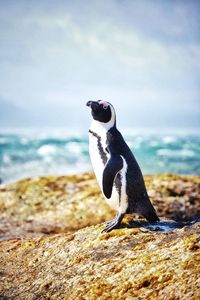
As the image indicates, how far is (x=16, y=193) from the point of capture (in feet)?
31.1

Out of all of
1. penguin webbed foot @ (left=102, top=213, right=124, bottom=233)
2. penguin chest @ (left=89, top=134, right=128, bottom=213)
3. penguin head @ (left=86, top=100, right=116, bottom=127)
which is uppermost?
penguin head @ (left=86, top=100, right=116, bottom=127)

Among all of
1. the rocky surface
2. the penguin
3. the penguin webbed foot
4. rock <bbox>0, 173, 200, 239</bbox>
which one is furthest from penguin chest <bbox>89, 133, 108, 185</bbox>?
rock <bbox>0, 173, 200, 239</bbox>

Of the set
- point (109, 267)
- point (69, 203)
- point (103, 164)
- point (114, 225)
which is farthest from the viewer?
point (69, 203)

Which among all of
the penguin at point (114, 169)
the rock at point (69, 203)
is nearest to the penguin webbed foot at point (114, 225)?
the penguin at point (114, 169)

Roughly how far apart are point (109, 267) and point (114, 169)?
1083mm

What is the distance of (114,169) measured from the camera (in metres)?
4.22

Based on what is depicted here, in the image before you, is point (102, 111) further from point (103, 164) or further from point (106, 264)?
point (106, 264)

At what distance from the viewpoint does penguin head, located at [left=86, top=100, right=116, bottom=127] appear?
14.8 feet

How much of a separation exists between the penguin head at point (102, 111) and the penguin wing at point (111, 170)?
468 millimetres

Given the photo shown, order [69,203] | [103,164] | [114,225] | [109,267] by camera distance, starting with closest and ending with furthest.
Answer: [109,267], [114,225], [103,164], [69,203]

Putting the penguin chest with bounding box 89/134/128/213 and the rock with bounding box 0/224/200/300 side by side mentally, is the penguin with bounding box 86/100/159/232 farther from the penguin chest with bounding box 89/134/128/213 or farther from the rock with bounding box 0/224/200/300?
the rock with bounding box 0/224/200/300

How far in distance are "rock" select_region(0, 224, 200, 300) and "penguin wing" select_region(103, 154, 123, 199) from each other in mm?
469

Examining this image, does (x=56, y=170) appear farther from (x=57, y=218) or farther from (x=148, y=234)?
Result: (x=148, y=234)

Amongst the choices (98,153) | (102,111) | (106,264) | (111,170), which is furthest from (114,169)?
(106,264)
